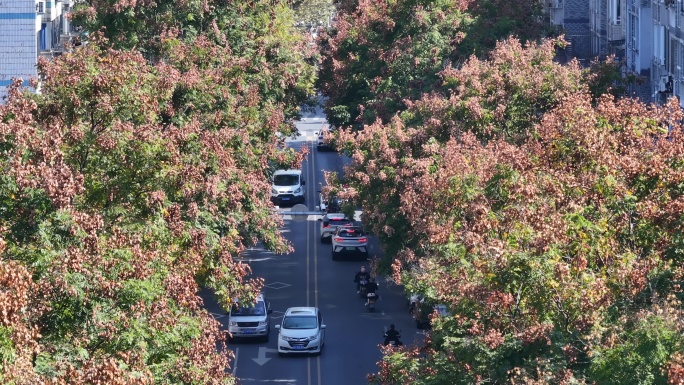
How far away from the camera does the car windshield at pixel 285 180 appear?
7156cm

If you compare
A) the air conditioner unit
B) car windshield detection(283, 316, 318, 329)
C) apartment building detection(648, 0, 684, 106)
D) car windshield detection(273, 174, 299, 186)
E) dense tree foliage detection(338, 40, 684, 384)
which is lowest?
car windshield detection(283, 316, 318, 329)

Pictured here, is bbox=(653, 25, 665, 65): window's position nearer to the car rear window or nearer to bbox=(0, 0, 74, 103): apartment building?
the car rear window

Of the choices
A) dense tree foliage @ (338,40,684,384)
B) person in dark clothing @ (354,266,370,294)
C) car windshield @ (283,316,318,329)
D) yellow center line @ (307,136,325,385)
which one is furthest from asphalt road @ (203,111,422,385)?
dense tree foliage @ (338,40,684,384)

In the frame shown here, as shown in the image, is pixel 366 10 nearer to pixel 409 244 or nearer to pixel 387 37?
pixel 387 37

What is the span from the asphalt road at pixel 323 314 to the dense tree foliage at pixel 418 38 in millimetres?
6430

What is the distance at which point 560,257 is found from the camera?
22.2 meters

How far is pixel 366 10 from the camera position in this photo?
58.2 meters

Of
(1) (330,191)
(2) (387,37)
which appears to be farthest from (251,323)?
(2) (387,37)

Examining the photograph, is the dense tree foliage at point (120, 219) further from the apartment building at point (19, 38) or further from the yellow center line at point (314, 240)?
the apartment building at point (19, 38)

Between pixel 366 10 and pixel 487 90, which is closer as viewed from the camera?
pixel 487 90

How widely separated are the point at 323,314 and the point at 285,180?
22362 mm

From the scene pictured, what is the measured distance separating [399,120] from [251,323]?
27.1ft

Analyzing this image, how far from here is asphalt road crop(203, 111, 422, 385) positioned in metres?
42.2

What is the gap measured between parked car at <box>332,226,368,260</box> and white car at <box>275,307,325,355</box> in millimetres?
13882
